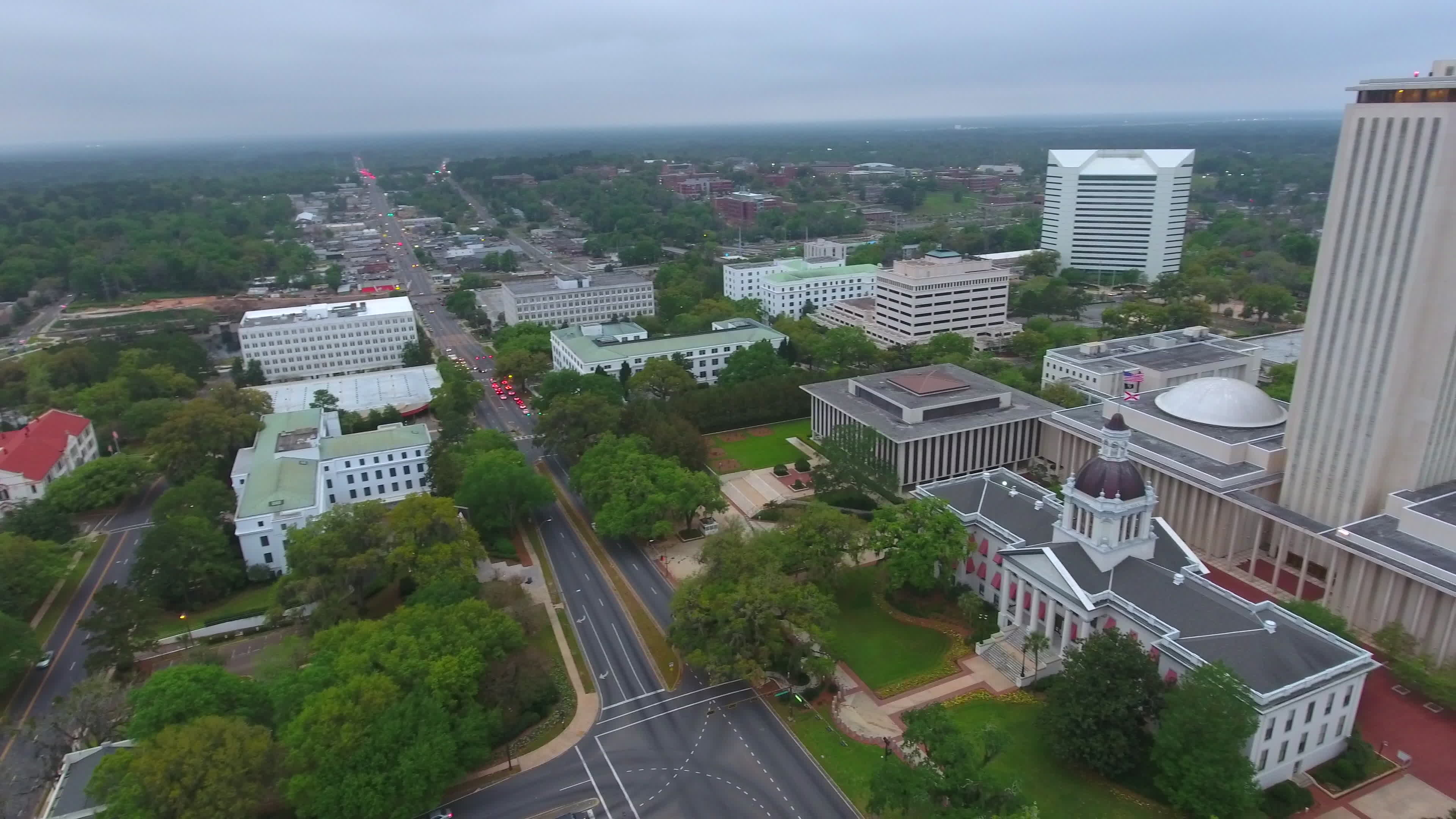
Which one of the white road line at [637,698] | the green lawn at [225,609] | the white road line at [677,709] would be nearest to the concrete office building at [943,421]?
the white road line at [677,709]

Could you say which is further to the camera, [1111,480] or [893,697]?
[1111,480]

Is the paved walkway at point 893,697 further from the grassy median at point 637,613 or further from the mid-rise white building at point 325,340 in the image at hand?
the mid-rise white building at point 325,340

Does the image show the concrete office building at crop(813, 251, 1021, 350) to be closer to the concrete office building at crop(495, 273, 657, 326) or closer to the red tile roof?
the concrete office building at crop(495, 273, 657, 326)

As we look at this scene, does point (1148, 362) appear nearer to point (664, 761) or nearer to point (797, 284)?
point (797, 284)

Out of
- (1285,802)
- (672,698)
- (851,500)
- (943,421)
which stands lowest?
(672,698)

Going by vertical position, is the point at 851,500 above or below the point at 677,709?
above

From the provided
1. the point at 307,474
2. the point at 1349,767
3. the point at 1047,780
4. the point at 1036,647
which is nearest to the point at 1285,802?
the point at 1349,767

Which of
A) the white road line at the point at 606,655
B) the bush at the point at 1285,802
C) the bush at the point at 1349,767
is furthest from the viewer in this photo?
the white road line at the point at 606,655
